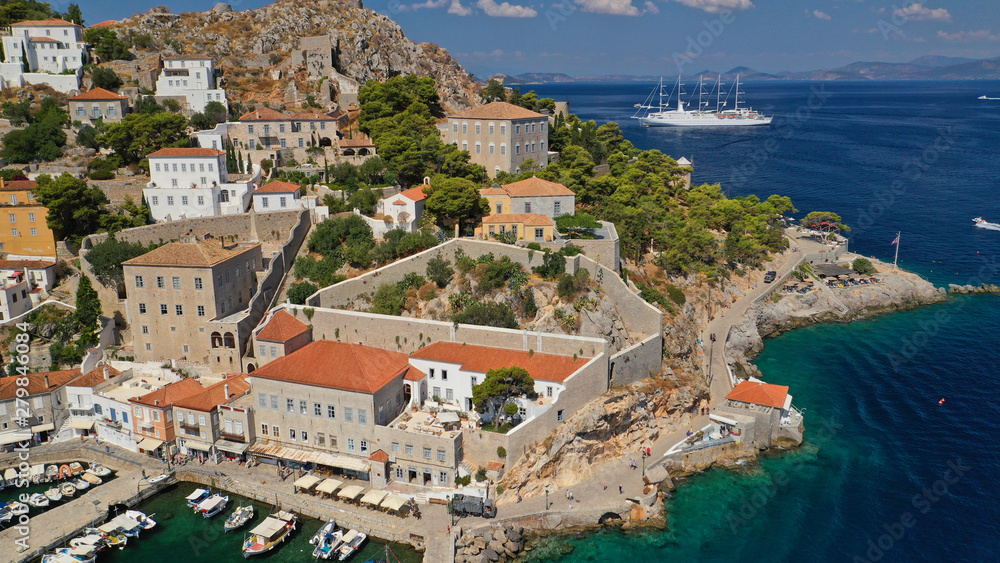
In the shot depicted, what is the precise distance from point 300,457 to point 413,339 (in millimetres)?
8964

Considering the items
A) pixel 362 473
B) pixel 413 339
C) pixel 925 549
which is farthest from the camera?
pixel 413 339

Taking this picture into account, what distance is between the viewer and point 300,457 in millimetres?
35094

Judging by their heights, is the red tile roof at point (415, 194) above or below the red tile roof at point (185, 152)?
below

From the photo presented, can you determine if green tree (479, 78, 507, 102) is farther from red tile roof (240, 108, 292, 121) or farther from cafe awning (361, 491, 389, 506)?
cafe awning (361, 491, 389, 506)

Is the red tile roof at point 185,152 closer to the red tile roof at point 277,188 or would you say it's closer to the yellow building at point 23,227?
the red tile roof at point 277,188

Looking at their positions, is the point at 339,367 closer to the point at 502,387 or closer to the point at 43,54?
the point at 502,387

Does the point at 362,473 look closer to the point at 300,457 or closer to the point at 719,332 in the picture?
the point at 300,457

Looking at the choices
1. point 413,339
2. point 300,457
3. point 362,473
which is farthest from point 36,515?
point 413,339

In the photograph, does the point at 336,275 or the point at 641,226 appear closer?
the point at 336,275

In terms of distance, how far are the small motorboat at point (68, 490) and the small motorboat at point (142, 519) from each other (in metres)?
3.91

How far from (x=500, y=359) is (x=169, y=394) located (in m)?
→ 18.2

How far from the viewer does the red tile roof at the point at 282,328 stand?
130ft

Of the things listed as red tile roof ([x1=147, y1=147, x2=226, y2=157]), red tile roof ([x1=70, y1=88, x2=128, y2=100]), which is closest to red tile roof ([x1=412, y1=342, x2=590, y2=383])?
red tile roof ([x1=147, y1=147, x2=226, y2=157])

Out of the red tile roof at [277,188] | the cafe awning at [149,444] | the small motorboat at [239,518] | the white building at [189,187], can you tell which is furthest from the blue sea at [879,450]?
the white building at [189,187]
